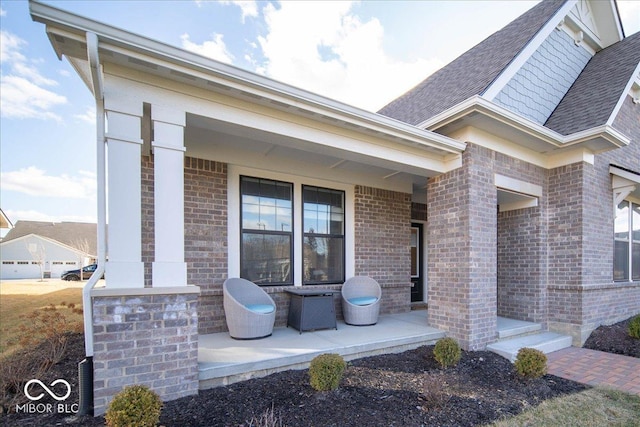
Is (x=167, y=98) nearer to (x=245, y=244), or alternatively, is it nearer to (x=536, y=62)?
(x=245, y=244)

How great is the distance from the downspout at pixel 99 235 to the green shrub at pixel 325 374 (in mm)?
2023

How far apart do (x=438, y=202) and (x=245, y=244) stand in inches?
133

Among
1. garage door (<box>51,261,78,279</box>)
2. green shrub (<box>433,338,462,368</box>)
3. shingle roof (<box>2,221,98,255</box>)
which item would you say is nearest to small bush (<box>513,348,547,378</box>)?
green shrub (<box>433,338,462,368</box>)

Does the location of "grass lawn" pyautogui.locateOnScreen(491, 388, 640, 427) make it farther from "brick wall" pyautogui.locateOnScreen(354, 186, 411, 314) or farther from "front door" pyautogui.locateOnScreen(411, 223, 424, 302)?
"front door" pyautogui.locateOnScreen(411, 223, 424, 302)

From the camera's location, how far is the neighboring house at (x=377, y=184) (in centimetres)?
297

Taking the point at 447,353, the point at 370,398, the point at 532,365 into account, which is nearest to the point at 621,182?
the point at 532,365

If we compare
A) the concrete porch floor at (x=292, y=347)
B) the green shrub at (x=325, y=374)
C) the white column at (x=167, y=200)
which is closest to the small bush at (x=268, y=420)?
the green shrub at (x=325, y=374)

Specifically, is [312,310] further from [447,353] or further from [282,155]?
[282,155]

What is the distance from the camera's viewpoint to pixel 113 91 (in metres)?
2.94

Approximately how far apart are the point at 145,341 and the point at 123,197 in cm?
133

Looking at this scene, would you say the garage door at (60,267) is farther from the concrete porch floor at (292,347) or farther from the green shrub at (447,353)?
the green shrub at (447,353)

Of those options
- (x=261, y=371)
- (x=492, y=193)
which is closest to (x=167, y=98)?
(x=261, y=371)

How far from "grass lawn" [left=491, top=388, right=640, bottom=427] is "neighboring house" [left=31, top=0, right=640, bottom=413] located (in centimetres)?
150

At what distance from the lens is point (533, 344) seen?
528 centimetres
